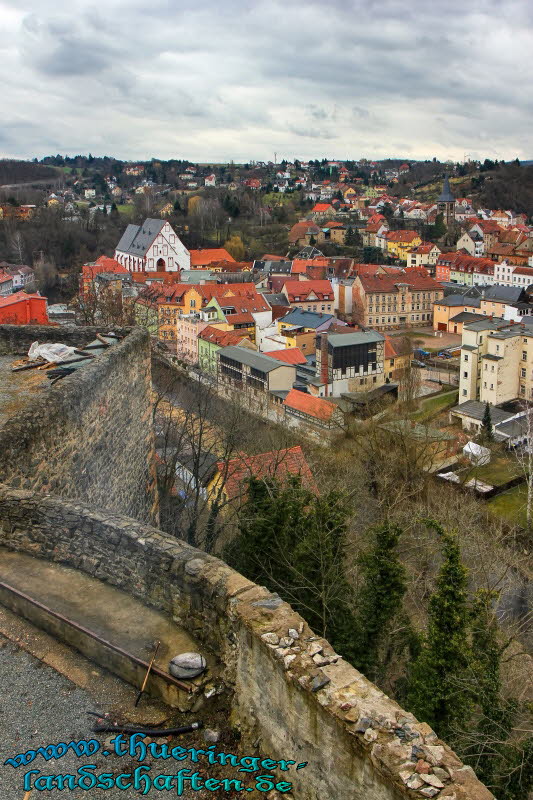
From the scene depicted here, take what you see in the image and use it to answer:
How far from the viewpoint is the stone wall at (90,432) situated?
6074 millimetres

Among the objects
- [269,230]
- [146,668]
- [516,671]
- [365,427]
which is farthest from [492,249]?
[146,668]

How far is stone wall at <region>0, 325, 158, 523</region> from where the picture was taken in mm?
6074

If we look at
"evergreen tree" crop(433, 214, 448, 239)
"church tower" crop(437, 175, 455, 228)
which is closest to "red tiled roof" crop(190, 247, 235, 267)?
"evergreen tree" crop(433, 214, 448, 239)

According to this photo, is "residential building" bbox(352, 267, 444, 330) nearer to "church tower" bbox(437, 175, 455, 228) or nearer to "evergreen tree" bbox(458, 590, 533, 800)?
"church tower" bbox(437, 175, 455, 228)

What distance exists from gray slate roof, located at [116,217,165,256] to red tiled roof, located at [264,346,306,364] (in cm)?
3696

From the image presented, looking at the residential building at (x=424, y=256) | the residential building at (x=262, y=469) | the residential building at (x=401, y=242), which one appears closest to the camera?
the residential building at (x=262, y=469)

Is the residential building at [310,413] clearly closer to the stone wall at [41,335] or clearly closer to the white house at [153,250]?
the stone wall at [41,335]

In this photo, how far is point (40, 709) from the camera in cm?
398

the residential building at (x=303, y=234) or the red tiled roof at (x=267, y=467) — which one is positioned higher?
the residential building at (x=303, y=234)

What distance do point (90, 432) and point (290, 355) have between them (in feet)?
122

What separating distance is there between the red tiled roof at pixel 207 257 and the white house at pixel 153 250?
0.83m

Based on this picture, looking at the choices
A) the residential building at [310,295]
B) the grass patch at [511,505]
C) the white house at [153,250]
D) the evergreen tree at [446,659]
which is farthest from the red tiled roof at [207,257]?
the evergreen tree at [446,659]

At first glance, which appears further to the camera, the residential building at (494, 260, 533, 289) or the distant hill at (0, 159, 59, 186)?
the distant hill at (0, 159, 59, 186)

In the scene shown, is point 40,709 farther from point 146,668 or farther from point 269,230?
point 269,230
